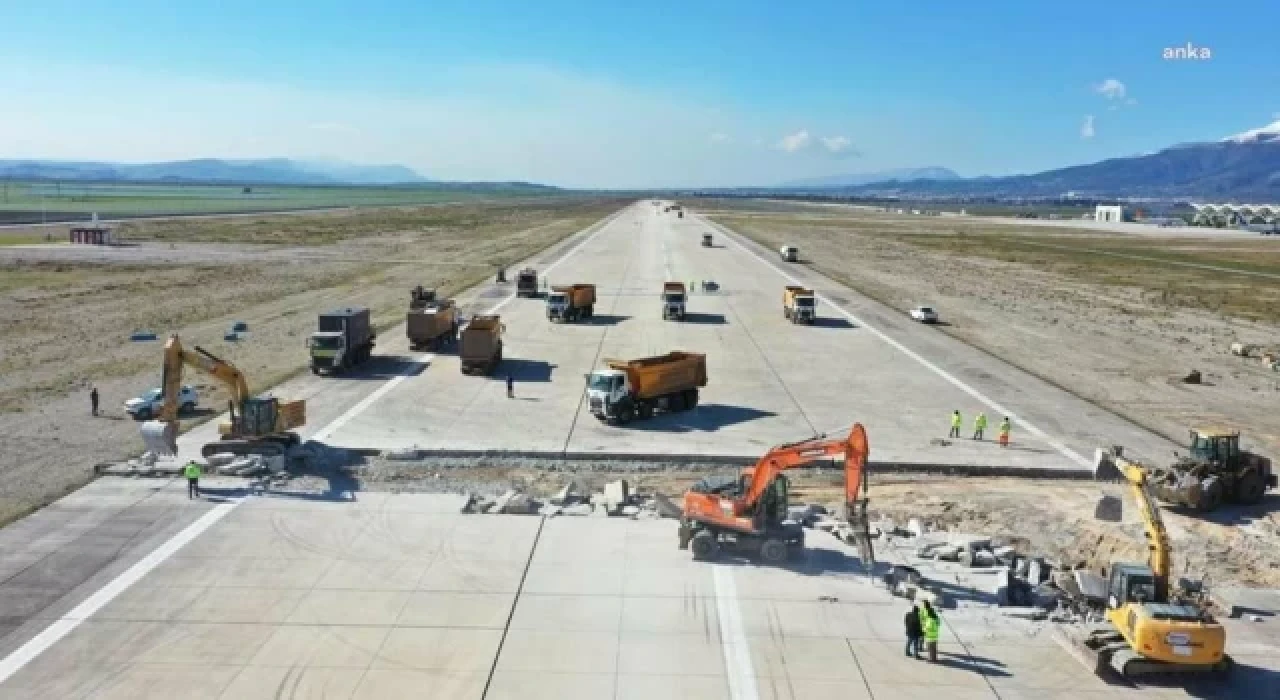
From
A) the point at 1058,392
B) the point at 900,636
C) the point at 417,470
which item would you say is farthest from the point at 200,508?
the point at 1058,392

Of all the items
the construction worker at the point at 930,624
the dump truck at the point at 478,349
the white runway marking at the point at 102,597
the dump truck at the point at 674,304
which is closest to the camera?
the white runway marking at the point at 102,597

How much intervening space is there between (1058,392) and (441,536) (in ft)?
104

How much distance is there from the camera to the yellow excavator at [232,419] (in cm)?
2962

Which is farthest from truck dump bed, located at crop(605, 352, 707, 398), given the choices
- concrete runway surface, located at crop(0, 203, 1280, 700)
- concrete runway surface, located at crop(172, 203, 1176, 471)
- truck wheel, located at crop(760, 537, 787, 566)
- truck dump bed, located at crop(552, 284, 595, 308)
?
truck dump bed, located at crop(552, 284, 595, 308)

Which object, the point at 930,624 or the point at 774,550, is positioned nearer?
the point at 930,624

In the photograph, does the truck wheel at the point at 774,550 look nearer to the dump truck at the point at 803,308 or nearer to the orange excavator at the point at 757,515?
the orange excavator at the point at 757,515

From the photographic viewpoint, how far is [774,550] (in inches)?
961

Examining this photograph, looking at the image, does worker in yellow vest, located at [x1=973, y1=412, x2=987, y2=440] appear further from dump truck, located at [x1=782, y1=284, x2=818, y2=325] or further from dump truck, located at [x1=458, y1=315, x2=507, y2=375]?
dump truck, located at [x1=782, y1=284, x2=818, y2=325]

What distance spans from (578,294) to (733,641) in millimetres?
45248

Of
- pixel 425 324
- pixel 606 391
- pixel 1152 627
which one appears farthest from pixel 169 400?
pixel 1152 627

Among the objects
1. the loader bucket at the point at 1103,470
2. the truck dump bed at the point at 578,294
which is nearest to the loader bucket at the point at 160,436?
the loader bucket at the point at 1103,470

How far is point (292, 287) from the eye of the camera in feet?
270

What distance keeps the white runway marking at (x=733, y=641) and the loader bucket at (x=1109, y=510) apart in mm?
10497

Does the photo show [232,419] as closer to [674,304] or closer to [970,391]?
[970,391]
